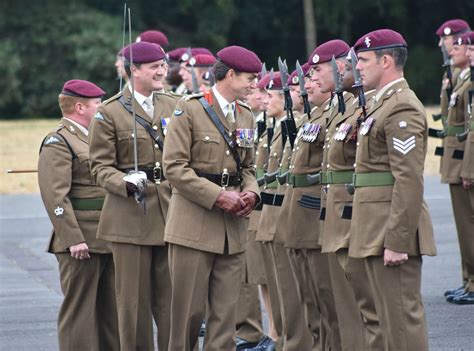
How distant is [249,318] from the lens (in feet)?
31.8

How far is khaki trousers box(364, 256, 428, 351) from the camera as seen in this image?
22.9 feet

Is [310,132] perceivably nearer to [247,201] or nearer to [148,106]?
[247,201]

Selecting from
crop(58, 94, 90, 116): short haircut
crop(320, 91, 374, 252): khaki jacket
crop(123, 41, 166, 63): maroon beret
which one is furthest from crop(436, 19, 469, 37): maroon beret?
crop(58, 94, 90, 116): short haircut

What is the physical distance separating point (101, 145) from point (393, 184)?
211 cm

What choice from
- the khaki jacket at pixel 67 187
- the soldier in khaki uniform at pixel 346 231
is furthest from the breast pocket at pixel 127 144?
the soldier in khaki uniform at pixel 346 231

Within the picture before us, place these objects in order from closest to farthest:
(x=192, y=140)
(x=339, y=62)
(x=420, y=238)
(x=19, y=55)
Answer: (x=420, y=238) → (x=192, y=140) → (x=339, y=62) → (x=19, y=55)

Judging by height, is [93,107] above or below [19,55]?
above

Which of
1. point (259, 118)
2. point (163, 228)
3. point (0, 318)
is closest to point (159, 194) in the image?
point (163, 228)

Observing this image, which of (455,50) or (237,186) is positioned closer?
(237,186)

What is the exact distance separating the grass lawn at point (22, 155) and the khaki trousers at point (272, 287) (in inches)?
341

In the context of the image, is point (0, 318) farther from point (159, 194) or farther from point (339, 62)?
point (339, 62)

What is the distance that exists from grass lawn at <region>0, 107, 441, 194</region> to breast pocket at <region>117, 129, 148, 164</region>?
31.3 feet

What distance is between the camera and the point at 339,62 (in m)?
8.27

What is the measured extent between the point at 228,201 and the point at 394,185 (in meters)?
1.13
